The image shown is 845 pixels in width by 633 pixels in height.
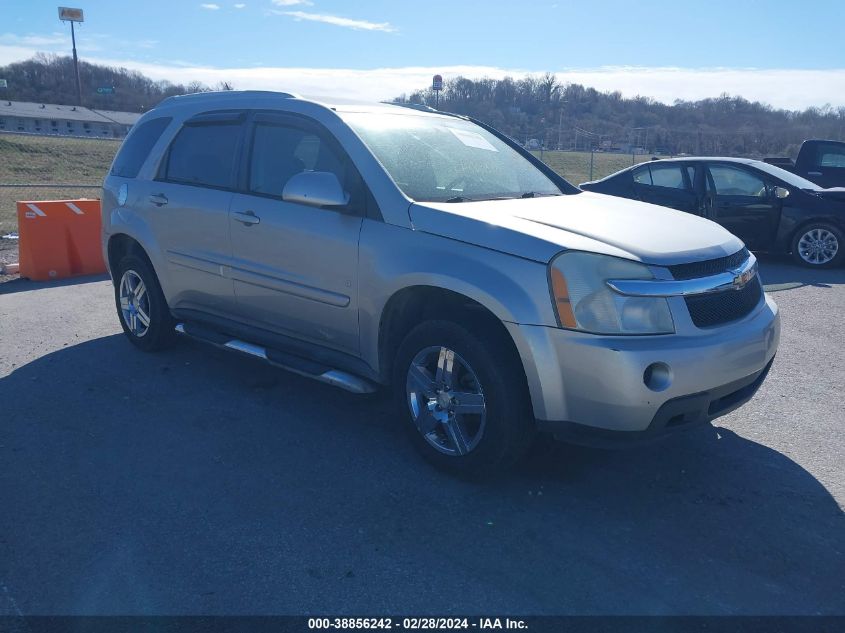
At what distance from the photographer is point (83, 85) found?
3748 inches

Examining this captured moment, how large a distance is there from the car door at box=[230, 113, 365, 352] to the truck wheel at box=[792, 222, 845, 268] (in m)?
8.59

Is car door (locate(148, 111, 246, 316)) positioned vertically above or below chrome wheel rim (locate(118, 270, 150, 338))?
above

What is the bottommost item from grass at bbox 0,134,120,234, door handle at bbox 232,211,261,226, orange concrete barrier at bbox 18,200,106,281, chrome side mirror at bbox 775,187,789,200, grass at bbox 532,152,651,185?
grass at bbox 0,134,120,234

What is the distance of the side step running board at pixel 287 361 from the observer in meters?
4.31

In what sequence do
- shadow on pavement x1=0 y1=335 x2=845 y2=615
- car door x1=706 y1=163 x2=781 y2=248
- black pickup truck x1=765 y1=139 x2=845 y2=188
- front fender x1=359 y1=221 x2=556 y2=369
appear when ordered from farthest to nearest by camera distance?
black pickup truck x1=765 y1=139 x2=845 y2=188
car door x1=706 y1=163 x2=781 y2=248
front fender x1=359 y1=221 x2=556 y2=369
shadow on pavement x1=0 y1=335 x2=845 y2=615

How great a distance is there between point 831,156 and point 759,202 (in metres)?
5.95

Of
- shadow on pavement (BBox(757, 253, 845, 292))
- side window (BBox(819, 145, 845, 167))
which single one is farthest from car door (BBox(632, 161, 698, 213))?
side window (BBox(819, 145, 845, 167))

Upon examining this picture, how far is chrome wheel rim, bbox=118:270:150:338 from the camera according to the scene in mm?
6074

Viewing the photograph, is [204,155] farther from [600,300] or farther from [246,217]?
[600,300]

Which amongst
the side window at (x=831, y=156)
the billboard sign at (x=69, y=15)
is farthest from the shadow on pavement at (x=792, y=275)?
the billboard sign at (x=69, y=15)

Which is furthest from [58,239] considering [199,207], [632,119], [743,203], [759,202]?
[632,119]

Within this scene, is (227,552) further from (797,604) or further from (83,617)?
(797,604)

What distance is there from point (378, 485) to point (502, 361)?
0.94 m

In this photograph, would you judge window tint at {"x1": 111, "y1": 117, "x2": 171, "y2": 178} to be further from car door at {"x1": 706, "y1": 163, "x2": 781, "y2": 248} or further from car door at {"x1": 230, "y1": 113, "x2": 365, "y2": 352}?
car door at {"x1": 706, "y1": 163, "x2": 781, "y2": 248}
